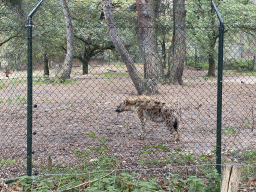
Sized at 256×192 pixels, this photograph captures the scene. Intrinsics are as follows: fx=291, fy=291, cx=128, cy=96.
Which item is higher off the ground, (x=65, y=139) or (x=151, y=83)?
(x=151, y=83)

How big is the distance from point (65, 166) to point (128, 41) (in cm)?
1352

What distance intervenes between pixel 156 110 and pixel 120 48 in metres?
3.66

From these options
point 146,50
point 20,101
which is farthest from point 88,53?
point 20,101

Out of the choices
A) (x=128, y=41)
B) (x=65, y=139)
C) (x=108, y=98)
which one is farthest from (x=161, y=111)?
(x=128, y=41)

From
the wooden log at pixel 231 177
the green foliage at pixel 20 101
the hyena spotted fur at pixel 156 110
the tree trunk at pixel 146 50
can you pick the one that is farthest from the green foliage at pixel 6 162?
the tree trunk at pixel 146 50

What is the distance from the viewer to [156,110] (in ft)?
Answer: 20.5

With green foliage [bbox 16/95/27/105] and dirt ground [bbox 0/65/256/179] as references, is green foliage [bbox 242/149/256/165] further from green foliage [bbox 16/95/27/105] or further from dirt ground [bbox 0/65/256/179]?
green foliage [bbox 16/95/27/105]

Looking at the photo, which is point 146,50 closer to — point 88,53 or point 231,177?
point 88,53

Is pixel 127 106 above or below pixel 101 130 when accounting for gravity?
above

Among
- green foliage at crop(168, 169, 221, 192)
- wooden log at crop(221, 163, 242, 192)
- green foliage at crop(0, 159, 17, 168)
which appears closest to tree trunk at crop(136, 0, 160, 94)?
green foliage at crop(0, 159, 17, 168)

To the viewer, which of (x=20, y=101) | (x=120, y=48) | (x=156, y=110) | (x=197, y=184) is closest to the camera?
(x=197, y=184)

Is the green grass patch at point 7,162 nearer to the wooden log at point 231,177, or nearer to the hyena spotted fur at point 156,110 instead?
the hyena spotted fur at point 156,110

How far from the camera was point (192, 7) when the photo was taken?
19.5 meters

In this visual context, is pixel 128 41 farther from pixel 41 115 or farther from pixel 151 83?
pixel 41 115
